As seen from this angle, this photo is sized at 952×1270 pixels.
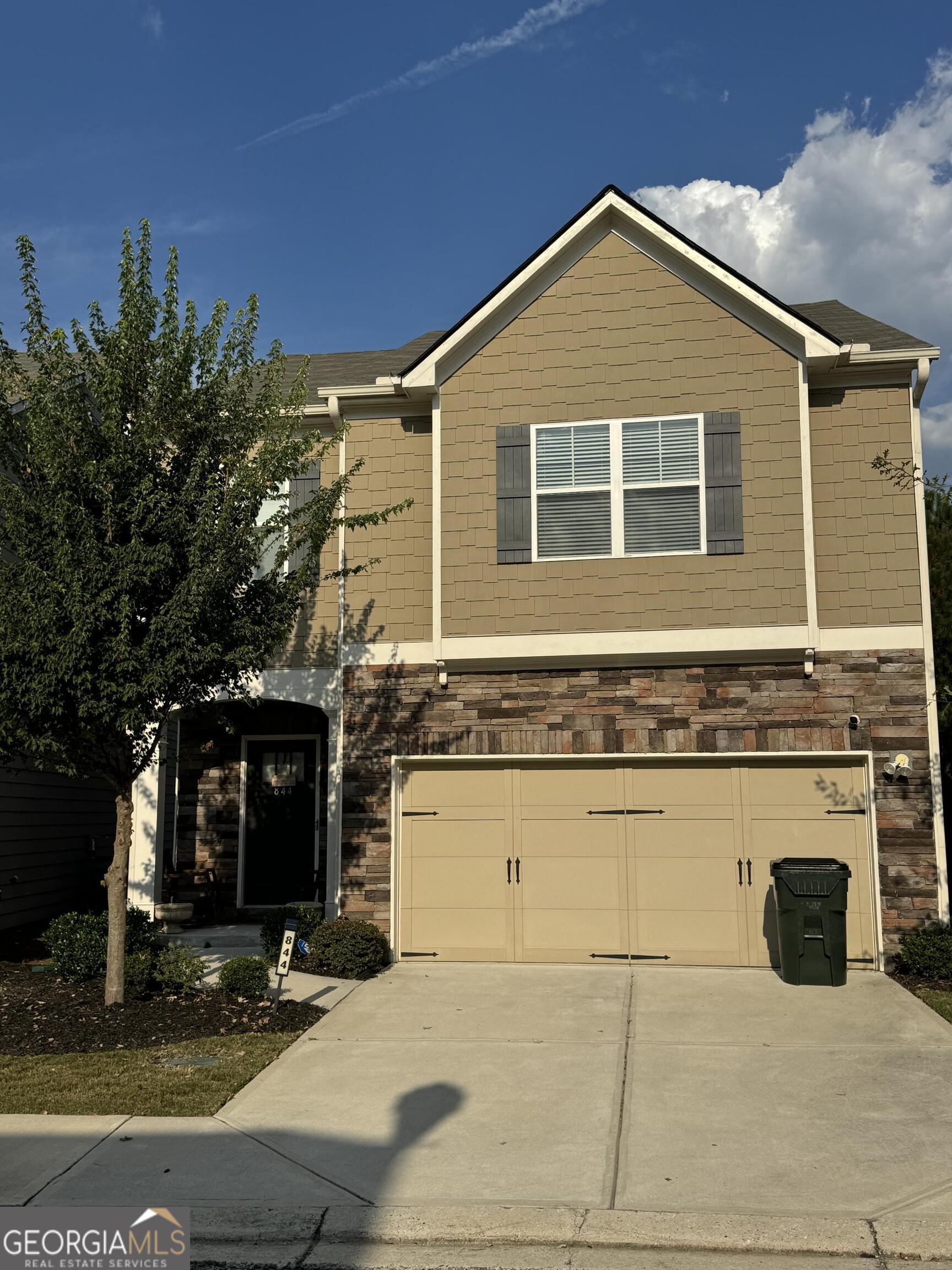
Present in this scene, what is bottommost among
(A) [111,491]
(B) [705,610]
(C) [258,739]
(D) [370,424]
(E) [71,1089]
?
(E) [71,1089]

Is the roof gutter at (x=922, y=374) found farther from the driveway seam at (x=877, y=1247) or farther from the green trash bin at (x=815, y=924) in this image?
the driveway seam at (x=877, y=1247)

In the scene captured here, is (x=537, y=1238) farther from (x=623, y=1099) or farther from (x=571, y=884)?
(x=571, y=884)

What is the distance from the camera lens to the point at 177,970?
9.93 metres

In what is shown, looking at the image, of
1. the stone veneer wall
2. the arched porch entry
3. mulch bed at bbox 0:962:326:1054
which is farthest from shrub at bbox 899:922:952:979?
the arched porch entry

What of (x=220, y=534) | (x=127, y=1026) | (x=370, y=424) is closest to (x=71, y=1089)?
(x=127, y=1026)

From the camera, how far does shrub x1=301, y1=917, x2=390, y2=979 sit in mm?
11320

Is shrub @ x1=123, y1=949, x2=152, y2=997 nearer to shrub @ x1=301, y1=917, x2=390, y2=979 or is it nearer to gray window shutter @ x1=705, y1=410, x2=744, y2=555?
shrub @ x1=301, y1=917, x2=390, y2=979

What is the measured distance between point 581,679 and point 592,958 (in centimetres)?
297

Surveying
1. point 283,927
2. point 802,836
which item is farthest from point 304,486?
point 802,836

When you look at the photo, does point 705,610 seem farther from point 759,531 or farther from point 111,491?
→ point 111,491

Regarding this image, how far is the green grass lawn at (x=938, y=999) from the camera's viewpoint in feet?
31.5

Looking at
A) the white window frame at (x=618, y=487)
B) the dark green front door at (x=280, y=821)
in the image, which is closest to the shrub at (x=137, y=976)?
the dark green front door at (x=280, y=821)

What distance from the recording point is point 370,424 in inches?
524

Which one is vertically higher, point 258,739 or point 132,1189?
point 258,739
